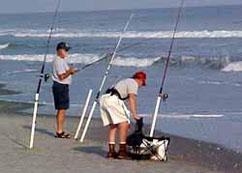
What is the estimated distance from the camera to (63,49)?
12406mm

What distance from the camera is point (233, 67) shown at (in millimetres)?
30516

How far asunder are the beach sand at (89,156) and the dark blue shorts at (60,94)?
1.87 ft

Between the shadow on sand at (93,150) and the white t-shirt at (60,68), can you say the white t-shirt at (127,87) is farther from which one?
the white t-shirt at (60,68)

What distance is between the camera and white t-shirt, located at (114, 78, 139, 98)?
10492mm

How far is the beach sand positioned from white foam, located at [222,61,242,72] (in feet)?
52.5

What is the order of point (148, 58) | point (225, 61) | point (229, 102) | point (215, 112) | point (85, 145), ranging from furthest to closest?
point (148, 58)
point (225, 61)
point (229, 102)
point (215, 112)
point (85, 145)

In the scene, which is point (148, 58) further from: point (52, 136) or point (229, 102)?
point (52, 136)

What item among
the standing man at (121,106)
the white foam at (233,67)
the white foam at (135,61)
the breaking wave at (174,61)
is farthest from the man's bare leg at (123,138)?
the white foam at (135,61)

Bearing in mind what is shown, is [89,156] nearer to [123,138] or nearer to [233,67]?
[123,138]

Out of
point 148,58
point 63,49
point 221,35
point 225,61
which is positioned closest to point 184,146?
point 63,49

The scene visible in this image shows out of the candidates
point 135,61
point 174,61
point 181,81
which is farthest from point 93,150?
point 135,61

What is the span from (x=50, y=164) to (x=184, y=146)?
8.82 feet

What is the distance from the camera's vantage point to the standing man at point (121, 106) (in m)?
10.5

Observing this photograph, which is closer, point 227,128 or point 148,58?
point 227,128
